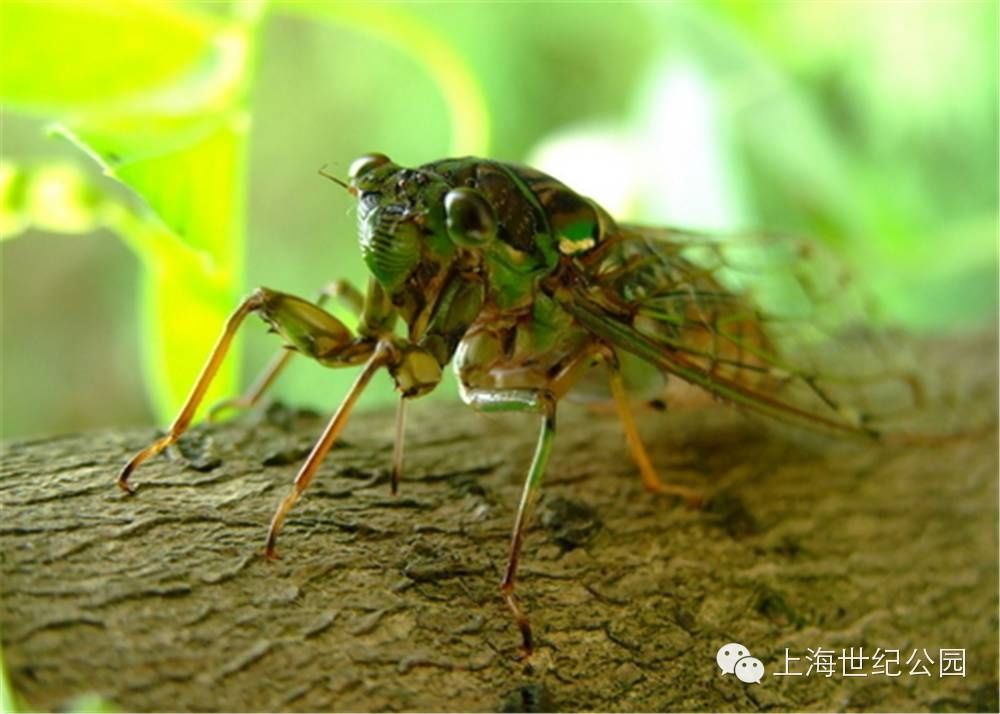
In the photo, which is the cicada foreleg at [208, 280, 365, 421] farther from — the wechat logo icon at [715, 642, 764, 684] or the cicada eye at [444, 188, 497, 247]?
the wechat logo icon at [715, 642, 764, 684]

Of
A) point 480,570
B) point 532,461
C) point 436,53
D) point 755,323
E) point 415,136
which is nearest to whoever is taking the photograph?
point 480,570

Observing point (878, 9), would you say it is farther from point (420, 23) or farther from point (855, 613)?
point (855, 613)

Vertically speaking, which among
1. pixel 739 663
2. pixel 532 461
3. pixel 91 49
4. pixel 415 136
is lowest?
pixel 739 663

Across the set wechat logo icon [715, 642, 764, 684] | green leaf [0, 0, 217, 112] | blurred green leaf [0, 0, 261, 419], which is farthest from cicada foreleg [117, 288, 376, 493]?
wechat logo icon [715, 642, 764, 684]

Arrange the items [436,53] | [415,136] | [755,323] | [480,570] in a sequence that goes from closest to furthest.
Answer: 1. [480,570]
2. [755,323]
3. [436,53]
4. [415,136]

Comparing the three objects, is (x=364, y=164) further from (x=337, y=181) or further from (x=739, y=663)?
(x=739, y=663)

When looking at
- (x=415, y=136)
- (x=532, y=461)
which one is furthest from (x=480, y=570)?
(x=415, y=136)

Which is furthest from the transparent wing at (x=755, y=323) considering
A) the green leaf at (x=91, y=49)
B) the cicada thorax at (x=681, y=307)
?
the green leaf at (x=91, y=49)

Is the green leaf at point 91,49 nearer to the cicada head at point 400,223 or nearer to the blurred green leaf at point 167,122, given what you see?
the blurred green leaf at point 167,122
